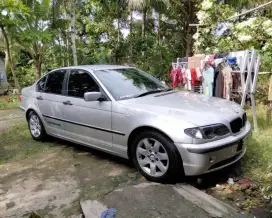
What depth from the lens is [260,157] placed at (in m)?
4.29

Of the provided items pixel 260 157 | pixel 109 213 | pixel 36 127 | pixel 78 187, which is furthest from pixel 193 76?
pixel 109 213

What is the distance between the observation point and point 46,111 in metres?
5.60

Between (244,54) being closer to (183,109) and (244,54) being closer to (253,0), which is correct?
(183,109)

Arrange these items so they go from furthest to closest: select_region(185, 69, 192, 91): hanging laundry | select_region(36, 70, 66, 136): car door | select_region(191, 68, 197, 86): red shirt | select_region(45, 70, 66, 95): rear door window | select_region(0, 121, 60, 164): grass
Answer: select_region(185, 69, 192, 91): hanging laundry
select_region(191, 68, 197, 86): red shirt
select_region(0, 121, 60, 164): grass
select_region(45, 70, 66, 95): rear door window
select_region(36, 70, 66, 136): car door

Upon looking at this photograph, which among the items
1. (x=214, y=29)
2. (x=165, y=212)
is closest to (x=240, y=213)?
(x=165, y=212)

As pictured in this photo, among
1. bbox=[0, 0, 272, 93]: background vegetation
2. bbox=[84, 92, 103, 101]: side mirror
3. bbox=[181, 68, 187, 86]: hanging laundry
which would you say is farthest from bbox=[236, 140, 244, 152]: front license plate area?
bbox=[0, 0, 272, 93]: background vegetation

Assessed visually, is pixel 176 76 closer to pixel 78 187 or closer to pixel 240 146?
pixel 240 146

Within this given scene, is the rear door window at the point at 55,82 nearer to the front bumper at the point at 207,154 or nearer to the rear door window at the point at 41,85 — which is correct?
the rear door window at the point at 41,85

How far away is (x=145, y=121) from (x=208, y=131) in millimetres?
835

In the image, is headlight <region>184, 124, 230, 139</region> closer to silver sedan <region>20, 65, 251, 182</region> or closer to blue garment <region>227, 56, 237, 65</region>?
silver sedan <region>20, 65, 251, 182</region>

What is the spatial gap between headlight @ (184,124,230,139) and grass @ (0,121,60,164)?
3356mm

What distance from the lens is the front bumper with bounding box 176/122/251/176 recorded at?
3332mm

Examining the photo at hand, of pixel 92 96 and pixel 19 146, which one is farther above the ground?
pixel 92 96

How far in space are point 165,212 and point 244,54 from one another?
3690 millimetres
